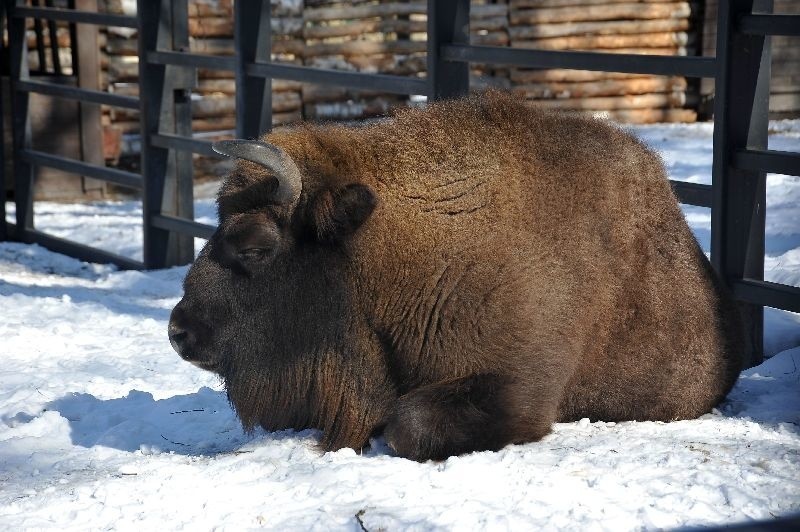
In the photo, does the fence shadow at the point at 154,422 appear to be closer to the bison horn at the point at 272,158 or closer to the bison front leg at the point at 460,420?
the bison front leg at the point at 460,420

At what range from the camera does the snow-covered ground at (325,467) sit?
3145 mm

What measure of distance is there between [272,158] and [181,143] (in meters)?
4.42

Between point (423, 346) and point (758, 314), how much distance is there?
6.15 feet

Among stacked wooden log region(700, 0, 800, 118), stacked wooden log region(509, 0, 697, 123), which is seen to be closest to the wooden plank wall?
stacked wooden log region(509, 0, 697, 123)

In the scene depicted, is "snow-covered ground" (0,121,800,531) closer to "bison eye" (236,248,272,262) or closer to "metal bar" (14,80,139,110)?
"bison eye" (236,248,272,262)

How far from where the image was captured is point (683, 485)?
325cm

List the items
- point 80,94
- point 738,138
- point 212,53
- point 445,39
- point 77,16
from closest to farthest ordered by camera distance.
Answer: point 738,138 < point 445,39 < point 77,16 < point 80,94 < point 212,53

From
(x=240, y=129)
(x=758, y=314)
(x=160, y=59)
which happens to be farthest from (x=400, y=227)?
(x=160, y=59)

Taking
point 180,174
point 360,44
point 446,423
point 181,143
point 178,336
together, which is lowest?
point 446,423

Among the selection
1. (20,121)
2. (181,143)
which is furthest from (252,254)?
(20,121)

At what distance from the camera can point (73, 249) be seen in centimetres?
930

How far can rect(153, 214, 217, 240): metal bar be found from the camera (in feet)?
25.4

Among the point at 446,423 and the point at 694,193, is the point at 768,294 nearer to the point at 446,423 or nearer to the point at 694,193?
the point at 694,193

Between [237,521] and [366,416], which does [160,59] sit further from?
[237,521]
